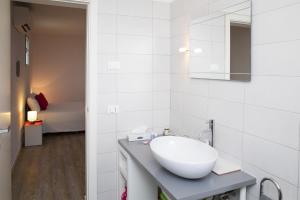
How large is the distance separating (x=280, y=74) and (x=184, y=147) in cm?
86

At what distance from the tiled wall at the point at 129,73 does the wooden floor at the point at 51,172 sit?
77 centimetres

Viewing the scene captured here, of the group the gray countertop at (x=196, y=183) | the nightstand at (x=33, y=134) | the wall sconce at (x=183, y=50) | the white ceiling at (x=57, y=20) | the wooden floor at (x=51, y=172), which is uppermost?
the white ceiling at (x=57, y=20)

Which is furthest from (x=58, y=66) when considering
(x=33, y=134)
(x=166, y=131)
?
(x=166, y=131)

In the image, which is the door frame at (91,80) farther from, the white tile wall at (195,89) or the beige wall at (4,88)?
the beige wall at (4,88)

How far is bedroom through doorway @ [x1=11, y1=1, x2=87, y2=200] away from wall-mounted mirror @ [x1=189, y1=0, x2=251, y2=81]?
122 cm

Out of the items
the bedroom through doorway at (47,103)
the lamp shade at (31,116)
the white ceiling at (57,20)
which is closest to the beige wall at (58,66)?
the bedroom through doorway at (47,103)

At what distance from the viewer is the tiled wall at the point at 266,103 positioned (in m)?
1.23

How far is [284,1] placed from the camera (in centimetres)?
126

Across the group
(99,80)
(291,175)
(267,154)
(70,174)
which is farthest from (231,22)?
(70,174)

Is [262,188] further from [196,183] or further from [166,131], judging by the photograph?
[166,131]

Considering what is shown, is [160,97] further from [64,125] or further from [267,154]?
[64,125]

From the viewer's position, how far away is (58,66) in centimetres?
674

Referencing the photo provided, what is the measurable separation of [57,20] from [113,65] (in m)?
3.54

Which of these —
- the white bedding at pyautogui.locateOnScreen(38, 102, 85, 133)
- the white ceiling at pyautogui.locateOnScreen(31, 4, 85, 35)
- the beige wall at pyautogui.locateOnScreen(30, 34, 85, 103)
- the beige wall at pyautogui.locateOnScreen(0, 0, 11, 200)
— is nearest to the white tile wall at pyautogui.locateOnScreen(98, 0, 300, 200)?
the beige wall at pyautogui.locateOnScreen(0, 0, 11, 200)
